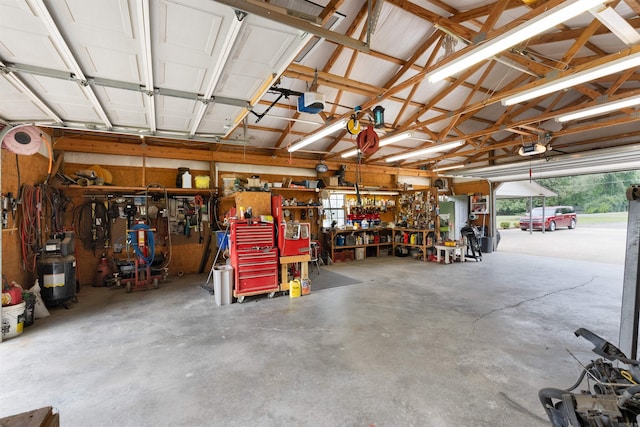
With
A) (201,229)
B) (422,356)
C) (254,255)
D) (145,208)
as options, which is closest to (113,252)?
(145,208)

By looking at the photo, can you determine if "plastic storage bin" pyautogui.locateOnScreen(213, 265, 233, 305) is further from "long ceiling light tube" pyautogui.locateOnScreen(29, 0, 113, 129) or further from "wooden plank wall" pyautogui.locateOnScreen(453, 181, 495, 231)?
"wooden plank wall" pyautogui.locateOnScreen(453, 181, 495, 231)

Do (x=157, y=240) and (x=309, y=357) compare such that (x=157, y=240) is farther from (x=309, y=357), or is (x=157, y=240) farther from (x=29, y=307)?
(x=309, y=357)

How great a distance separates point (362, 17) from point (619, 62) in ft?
11.0

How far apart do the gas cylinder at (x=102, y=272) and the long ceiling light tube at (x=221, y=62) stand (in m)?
4.46

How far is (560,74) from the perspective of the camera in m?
3.87

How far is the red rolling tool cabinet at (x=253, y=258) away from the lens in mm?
4629

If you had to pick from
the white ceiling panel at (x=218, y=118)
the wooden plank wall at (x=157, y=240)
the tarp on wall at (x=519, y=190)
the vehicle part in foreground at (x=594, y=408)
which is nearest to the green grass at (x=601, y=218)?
the tarp on wall at (x=519, y=190)

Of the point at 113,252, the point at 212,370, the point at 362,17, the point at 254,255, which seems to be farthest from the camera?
the point at 113,252

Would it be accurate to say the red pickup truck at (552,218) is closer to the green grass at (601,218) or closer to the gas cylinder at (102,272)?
the green grass at (601,218)

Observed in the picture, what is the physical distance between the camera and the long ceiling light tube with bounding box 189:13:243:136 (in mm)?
1898

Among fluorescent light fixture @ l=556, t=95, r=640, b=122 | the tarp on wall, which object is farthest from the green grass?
fluorescent light fixture @ l=556, t=95, r=640, b=122

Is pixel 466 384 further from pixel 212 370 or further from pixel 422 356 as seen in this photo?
pixel 212 370

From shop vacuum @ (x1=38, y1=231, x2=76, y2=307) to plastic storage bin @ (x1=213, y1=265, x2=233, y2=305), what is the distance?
7.54 feet

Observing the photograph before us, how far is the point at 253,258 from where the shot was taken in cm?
475
